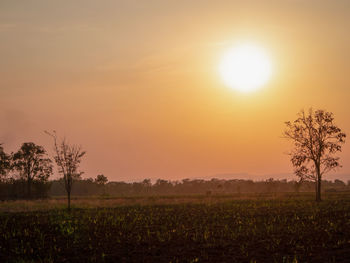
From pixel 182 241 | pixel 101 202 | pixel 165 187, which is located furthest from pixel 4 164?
pixel 165 187

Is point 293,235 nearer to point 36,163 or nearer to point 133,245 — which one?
point 133,245

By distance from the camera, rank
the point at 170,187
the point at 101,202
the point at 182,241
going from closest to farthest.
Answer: the point at 182,241 → the point at 101,202 → the point at 170,187

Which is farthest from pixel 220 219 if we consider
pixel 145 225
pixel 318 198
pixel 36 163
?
pixel 36 163

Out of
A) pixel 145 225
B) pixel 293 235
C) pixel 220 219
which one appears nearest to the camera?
pixel 293 235

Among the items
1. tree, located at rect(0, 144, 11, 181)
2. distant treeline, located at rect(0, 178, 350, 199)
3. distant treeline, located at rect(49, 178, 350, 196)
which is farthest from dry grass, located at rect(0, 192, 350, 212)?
distant treeline, located at rect(49, 178, 350, 196)

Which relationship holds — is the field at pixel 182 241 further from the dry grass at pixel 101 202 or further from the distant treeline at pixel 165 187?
the distant treeline at pixel 165 187

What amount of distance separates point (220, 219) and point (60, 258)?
16442 millimetres

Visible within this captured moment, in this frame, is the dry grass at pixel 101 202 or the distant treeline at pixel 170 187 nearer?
the dry grass at pixel 101 202

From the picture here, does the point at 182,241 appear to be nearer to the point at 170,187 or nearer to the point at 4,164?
the point at 4,164

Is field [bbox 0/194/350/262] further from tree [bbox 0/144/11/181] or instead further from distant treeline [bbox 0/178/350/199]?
distant treeline [bbox 0/178/350/199]

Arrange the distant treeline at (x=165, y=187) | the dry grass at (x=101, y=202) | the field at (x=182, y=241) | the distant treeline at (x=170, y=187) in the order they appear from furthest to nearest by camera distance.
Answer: the distant treeline at (x=165, y=187) < the distant treeline at (x=170, y=187) < the dry grass at (x=101, y=202) < the field at (x=182, y=241)

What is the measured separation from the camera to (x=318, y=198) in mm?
53750

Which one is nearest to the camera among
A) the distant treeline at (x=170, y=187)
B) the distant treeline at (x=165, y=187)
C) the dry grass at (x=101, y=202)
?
the dry grass at (x=101, y=202)

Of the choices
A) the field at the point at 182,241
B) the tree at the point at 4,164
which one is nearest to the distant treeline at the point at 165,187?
the tree at the point at 4,164
